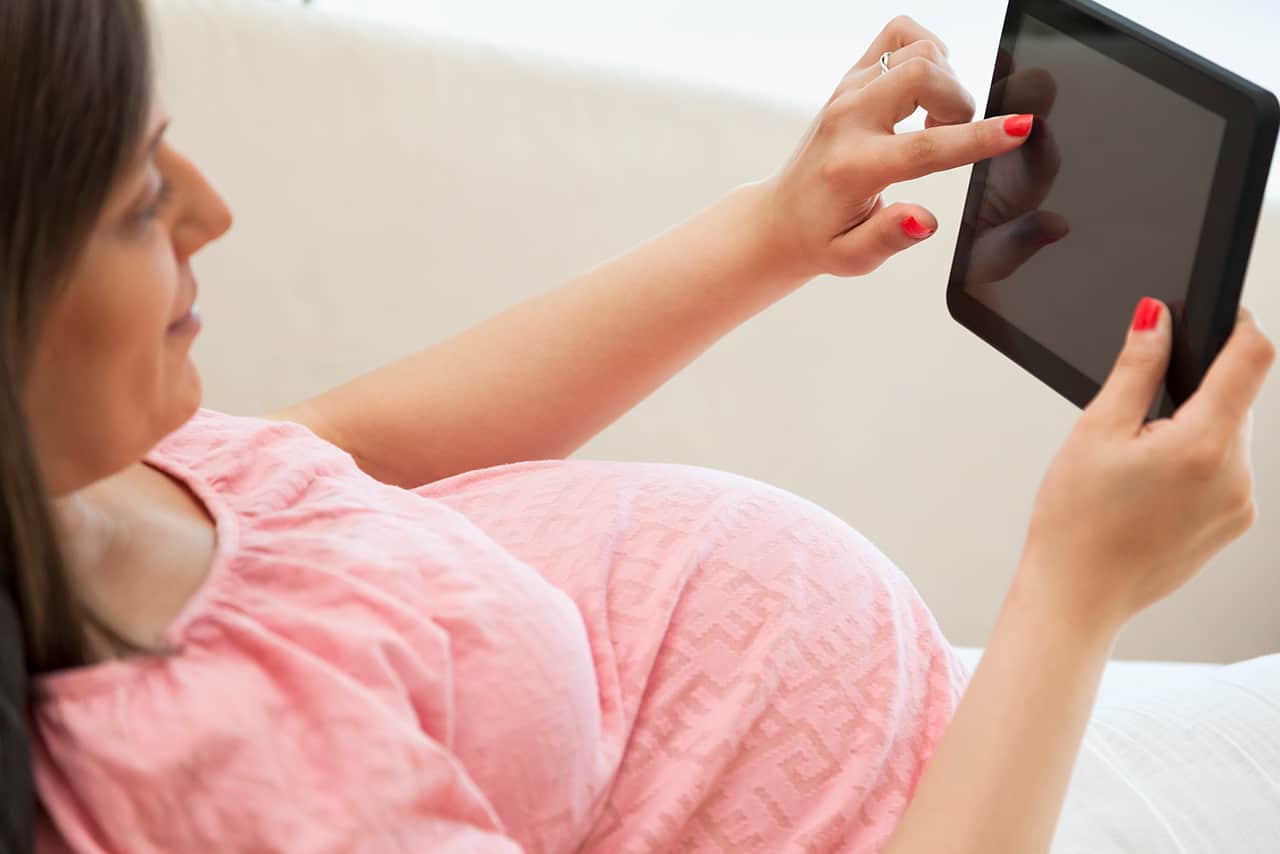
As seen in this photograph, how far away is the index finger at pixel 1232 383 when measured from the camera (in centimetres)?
54

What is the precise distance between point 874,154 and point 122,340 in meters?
0.45

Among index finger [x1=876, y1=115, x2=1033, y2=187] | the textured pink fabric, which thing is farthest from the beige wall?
index finger [x1=876, y1=115, x2=1033, y2=187]

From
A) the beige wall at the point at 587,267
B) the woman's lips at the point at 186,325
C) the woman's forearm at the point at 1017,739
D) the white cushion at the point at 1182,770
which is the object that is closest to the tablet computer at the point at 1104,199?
the woman's forearm at the point at 1017,739

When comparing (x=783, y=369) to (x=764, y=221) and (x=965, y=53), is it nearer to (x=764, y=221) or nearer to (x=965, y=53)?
(x=764, y=221)

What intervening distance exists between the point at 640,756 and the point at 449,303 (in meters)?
0.65

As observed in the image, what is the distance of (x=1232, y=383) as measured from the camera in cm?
54

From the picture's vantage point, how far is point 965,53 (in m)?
1.65

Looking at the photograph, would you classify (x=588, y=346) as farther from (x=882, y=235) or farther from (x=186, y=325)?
(x=186, y=325)

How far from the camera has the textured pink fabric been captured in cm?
53

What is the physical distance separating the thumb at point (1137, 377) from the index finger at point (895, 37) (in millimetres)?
325

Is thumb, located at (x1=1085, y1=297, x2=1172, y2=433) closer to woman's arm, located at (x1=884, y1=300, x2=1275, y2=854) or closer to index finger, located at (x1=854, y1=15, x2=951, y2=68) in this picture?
woman's arm, located at (x1=884, y1=300, x2=1275, y2=854)

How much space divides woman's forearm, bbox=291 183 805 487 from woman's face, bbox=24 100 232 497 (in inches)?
12.5

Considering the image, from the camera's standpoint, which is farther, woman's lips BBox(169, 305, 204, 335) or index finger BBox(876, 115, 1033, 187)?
index finger BBox(876, 115, 1033, 187)

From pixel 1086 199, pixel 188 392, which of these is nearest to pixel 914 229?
pixel 1086 199
